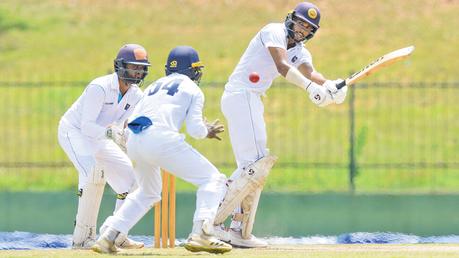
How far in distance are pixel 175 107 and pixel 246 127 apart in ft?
4.39

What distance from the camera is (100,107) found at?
13.4 metres

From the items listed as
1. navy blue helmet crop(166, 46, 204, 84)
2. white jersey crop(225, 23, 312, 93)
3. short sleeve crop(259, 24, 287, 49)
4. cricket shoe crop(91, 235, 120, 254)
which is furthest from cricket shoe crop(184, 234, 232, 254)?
short sleeve crop(259, 24, 287, 49)

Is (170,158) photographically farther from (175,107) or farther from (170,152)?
(175,107)

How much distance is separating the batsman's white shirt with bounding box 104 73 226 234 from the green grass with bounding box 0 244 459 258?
429mm

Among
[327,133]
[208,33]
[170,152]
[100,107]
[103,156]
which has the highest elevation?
[208,33]

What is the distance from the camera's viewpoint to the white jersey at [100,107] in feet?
43.9

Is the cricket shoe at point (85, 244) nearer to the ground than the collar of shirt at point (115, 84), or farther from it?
nearer to the ground

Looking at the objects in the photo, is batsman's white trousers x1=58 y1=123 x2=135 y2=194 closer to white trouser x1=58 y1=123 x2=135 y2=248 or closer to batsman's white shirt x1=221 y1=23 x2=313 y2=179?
white trouser x1=58 y1=123 x2=135 y2=248

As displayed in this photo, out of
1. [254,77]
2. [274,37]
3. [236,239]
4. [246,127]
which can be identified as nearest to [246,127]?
[246,127]

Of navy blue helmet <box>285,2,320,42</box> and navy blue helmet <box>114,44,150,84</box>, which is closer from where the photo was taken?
navy blue helmet <box>114,44,150,84</box>

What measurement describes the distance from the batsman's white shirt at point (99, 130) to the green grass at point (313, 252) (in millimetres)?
901

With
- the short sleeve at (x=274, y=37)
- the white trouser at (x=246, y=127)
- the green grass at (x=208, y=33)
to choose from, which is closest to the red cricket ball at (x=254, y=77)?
the white trouser at (x=246, y=127)

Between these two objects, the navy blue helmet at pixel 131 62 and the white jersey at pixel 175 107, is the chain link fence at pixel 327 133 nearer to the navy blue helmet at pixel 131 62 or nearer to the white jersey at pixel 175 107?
the navy blue helmet at pixel 131 62

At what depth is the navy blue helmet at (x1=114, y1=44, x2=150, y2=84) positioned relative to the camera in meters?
13.3
